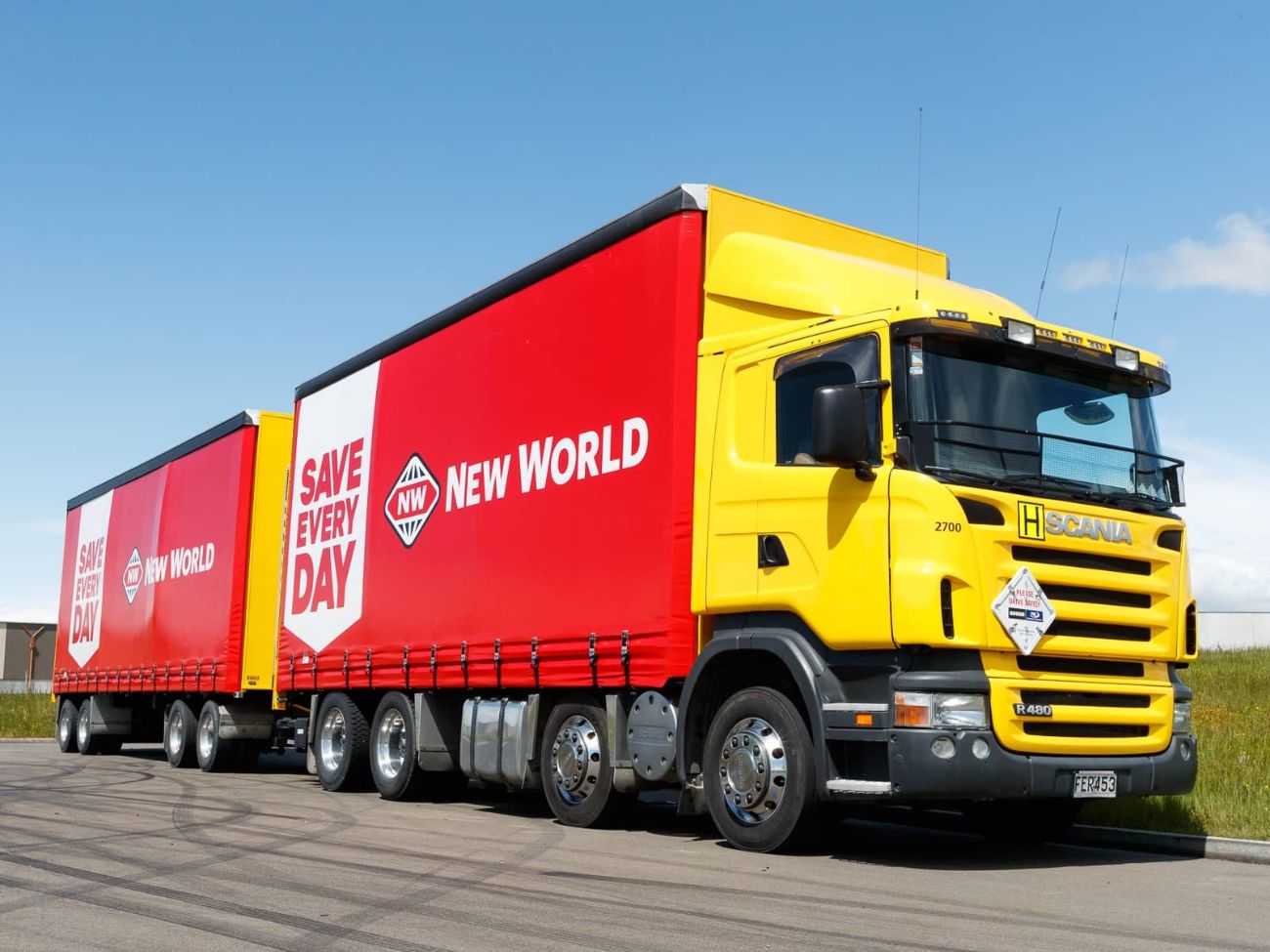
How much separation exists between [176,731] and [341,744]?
6.68 metres

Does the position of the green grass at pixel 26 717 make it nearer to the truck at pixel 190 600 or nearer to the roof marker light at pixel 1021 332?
the truck at pixel 190 600

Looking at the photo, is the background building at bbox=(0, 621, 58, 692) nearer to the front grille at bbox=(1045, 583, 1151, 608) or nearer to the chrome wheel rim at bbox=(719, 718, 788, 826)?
the chrome wheel rim at bbox=(719, 718, 788, 826)

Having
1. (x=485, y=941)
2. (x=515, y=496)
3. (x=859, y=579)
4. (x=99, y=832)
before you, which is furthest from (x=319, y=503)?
(x=485, y=941)

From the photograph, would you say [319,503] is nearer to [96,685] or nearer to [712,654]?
[712,654]

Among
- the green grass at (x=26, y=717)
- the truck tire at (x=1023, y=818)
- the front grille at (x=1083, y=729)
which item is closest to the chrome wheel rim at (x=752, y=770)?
the front grille at (x=1083, y=729)

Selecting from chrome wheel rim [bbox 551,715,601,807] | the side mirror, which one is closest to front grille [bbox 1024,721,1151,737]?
the side mirror

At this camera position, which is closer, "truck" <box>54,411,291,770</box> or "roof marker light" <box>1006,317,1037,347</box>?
"roof marker light" <box>1006,317,1037,347</box>

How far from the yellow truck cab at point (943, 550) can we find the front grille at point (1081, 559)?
0.7 inches

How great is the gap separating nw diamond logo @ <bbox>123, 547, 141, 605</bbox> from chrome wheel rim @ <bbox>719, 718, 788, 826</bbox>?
15.5m

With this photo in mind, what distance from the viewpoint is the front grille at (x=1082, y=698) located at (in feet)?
26.8

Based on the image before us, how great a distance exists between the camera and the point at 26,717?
1436 inches

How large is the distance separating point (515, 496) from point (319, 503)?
466 centimetres

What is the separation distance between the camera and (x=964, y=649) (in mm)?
8031

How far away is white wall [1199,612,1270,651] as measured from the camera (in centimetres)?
3185
